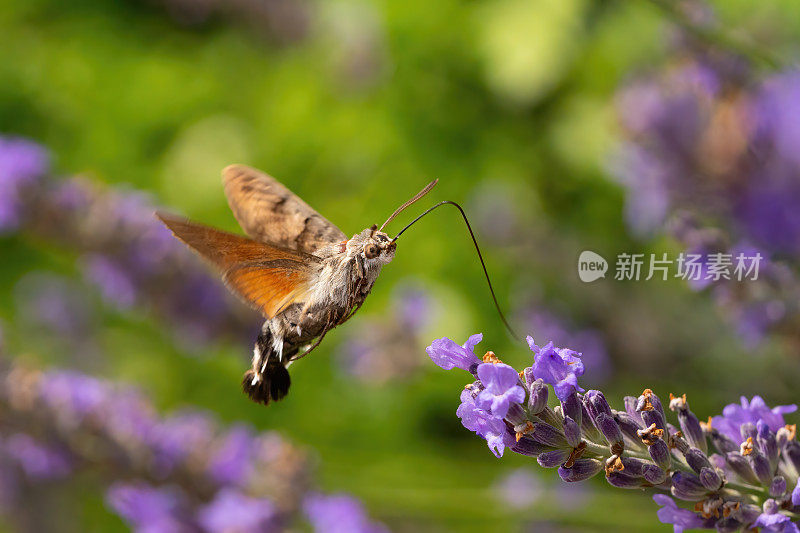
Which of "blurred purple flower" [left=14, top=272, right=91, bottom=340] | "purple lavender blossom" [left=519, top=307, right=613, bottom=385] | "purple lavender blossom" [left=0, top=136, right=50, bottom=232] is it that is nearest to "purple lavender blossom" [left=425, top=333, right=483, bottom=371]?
"purple lavender blossom" [left=519, top=307, right=613, bottom=385]

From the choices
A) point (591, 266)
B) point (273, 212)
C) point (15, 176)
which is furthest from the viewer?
point (591, 266)

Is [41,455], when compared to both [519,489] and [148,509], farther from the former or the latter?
[519,489]

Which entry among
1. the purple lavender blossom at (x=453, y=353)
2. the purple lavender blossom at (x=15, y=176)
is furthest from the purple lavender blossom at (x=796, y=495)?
the purple lavender blossom at (x=15, y=176)

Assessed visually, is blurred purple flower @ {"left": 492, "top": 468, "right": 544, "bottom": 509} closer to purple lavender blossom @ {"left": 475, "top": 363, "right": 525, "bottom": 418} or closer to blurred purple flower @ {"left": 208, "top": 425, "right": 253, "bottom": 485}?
blurred purple flower @ {"left": 208, "top": 425, "right": 253, "bottom": 485}

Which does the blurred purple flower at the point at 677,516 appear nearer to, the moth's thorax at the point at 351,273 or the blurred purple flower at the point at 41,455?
the moth's thorax at the point at 351,273

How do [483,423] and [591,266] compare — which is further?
[591,266]

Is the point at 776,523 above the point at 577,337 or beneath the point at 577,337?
beneath

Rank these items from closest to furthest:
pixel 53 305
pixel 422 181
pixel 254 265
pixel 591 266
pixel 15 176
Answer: pixel 254 265, pixel 15 176, pixel 591 266, pixel 422 181, pixel 53 305

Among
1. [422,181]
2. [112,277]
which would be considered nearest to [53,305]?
[112,277]

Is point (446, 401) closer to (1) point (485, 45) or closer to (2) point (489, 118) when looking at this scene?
(2) point (489, 118)
